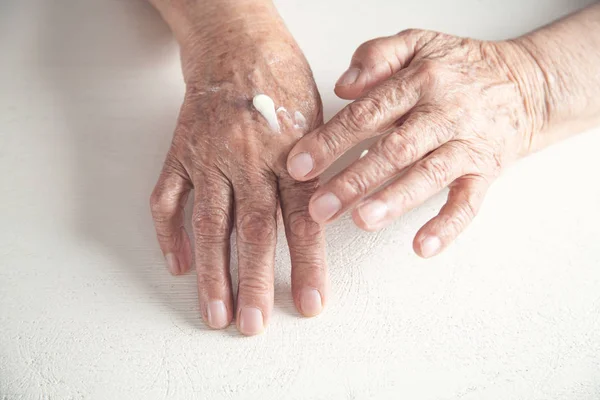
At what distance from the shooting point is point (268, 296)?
38.1 inches

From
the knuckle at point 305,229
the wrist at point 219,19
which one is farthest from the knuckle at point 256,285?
the wrist at point 219,19

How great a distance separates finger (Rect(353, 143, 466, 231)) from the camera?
2.98 feet

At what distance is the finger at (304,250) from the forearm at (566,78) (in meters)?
0.55

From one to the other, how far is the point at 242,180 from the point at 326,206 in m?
0.20

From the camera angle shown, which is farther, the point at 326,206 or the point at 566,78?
the point at 566,78

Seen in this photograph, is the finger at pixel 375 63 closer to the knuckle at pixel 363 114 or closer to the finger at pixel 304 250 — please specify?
the knuckle at pixel 363 114

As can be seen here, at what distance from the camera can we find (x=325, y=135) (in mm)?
980

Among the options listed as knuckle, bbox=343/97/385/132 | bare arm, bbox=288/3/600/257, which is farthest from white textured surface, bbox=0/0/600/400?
knuckle, bbox=343/97/385/132

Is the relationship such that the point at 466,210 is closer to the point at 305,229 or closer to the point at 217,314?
the point at 305,229

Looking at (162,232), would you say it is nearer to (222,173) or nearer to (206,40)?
(222,173)

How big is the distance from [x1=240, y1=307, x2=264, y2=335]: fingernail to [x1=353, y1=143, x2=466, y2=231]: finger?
9.9 inches

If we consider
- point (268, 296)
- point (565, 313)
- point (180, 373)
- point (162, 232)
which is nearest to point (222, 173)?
point (162, 232)

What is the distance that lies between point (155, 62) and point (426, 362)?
97 cm

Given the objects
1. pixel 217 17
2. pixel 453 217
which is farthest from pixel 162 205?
pixel 453 217
